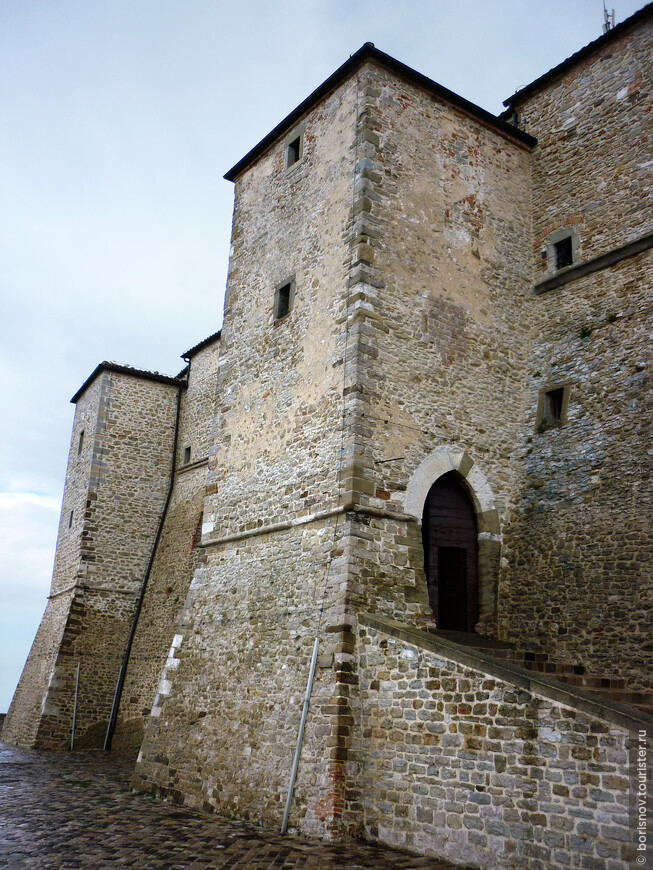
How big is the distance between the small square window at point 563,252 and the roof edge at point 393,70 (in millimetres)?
2112

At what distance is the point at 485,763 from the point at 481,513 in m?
4.22

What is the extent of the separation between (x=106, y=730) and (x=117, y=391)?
327 inches

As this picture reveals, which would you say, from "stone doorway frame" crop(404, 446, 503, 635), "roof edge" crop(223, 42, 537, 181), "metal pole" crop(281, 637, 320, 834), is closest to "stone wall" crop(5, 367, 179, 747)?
"roof edge" crop(223, 42, 537, 181)

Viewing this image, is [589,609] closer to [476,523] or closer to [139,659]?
[476,523]

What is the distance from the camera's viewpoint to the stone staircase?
870 cm

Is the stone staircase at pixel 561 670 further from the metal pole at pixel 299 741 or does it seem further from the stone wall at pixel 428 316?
the metal pole at pixel 299 741

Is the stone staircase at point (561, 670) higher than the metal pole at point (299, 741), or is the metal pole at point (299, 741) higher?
the stone staircase at point (561, 670)

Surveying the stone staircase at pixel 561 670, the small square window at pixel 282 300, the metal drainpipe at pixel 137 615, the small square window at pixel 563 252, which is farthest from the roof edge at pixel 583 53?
the metal drainpipe at pixel 137 615

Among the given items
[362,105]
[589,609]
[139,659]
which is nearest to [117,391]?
[139,659]

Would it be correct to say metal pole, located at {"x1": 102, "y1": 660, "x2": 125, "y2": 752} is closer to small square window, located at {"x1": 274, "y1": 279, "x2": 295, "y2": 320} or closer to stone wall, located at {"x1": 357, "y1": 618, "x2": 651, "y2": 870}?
small square window, located at {"x1": 274, "y1": 279, "x2": 295, "y2": 320}


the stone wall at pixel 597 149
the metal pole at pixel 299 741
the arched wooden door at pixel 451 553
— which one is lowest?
the metal pole at pixel 299 741

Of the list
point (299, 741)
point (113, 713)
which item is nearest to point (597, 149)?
point (299, 741)

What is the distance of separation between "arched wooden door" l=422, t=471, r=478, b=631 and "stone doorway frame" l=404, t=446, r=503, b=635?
0.31 ft

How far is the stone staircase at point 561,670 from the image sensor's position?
870 cm
